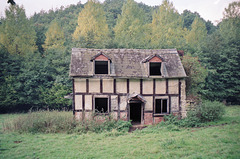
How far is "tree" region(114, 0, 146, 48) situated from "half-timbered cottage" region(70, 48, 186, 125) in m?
13.1

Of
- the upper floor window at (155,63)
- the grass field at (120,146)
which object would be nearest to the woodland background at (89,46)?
the upper floor window at (155,63)

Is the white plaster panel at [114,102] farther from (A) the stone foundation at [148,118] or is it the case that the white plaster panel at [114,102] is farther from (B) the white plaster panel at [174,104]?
(B) the white plaster panel at [174,104]

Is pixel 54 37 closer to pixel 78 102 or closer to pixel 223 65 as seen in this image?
pixel 78 102

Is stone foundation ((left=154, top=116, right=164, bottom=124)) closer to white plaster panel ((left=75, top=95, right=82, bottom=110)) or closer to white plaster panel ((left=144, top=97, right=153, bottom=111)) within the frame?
white plaster panel ((left=144, top=97, right=153, bottom=111))

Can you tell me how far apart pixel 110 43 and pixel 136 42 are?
15.0 feet

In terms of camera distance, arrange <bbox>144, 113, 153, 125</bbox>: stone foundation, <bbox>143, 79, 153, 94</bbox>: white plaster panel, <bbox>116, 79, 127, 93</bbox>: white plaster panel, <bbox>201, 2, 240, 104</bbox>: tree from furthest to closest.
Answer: <bbox>201, 2, 240, 104</bbox>: tree
<bbox>143, 79, 153, 94</bbox>: white plaster panel
<bbox>144, 113, 153, 125</bbox>: stone foundation
<bbox>116, 79, 127, 93</bbox>: white plaster panel

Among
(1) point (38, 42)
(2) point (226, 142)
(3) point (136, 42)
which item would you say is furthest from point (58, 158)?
(1) point (38, 42)

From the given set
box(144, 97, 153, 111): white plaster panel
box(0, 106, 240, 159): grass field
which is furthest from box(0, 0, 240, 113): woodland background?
box(0, 106, 240, 159): grass field

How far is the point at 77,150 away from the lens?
30.9 feet

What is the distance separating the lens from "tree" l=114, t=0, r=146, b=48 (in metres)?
28.9

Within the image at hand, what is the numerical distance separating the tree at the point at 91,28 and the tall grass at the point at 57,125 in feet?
50.8

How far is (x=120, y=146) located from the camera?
9.87m

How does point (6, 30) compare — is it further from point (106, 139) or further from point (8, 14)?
point (106, 139)

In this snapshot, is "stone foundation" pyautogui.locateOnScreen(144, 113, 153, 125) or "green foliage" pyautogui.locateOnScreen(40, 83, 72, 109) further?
"green foliage" pyautogui.locateOnScreen(40, 83, 72, 109)
